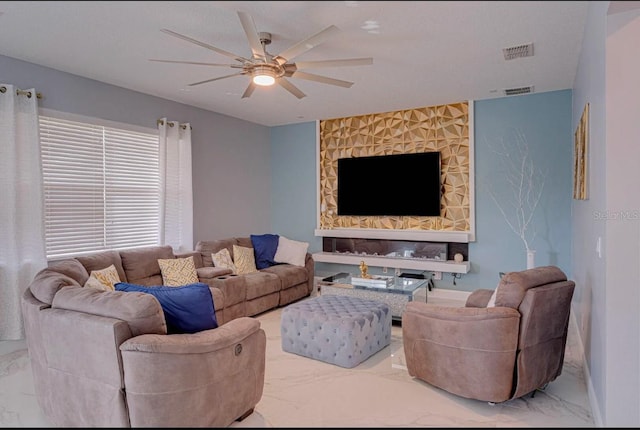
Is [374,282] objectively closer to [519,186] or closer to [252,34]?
[519,186]

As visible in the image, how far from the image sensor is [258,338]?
2.57 metres

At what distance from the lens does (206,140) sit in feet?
19.8

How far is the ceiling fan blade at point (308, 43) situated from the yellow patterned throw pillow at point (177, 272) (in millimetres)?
2564

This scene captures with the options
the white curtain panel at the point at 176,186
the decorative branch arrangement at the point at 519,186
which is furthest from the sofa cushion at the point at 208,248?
the decorative branch arrangement at the point at 519,186

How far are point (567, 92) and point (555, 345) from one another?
11.4ft

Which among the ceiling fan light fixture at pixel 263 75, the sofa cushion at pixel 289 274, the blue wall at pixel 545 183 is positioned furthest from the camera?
the sofa cushion at pixel 289 274

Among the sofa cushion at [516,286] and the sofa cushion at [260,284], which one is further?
the sofa cushion at [260,284]

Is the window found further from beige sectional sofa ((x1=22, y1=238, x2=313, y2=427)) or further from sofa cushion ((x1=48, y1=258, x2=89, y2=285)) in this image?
beige sectional sofa ((x1=22, y1=238, x2=313, y2=427))

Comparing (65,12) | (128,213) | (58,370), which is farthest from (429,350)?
(128,213)

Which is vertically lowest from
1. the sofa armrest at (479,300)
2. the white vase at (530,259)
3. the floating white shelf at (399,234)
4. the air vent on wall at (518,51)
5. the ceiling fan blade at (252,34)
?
the sofa armrest at (479,300)

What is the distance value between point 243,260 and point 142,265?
1380 millimetres

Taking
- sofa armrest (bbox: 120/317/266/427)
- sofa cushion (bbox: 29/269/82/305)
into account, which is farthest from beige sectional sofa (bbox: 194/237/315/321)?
sofa armrest (bbox: 120/317/266/427)

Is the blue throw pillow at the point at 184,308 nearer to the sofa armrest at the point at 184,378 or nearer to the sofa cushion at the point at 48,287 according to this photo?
the sofa armrest at the point at 184,378

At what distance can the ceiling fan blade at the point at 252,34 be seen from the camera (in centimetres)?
248
